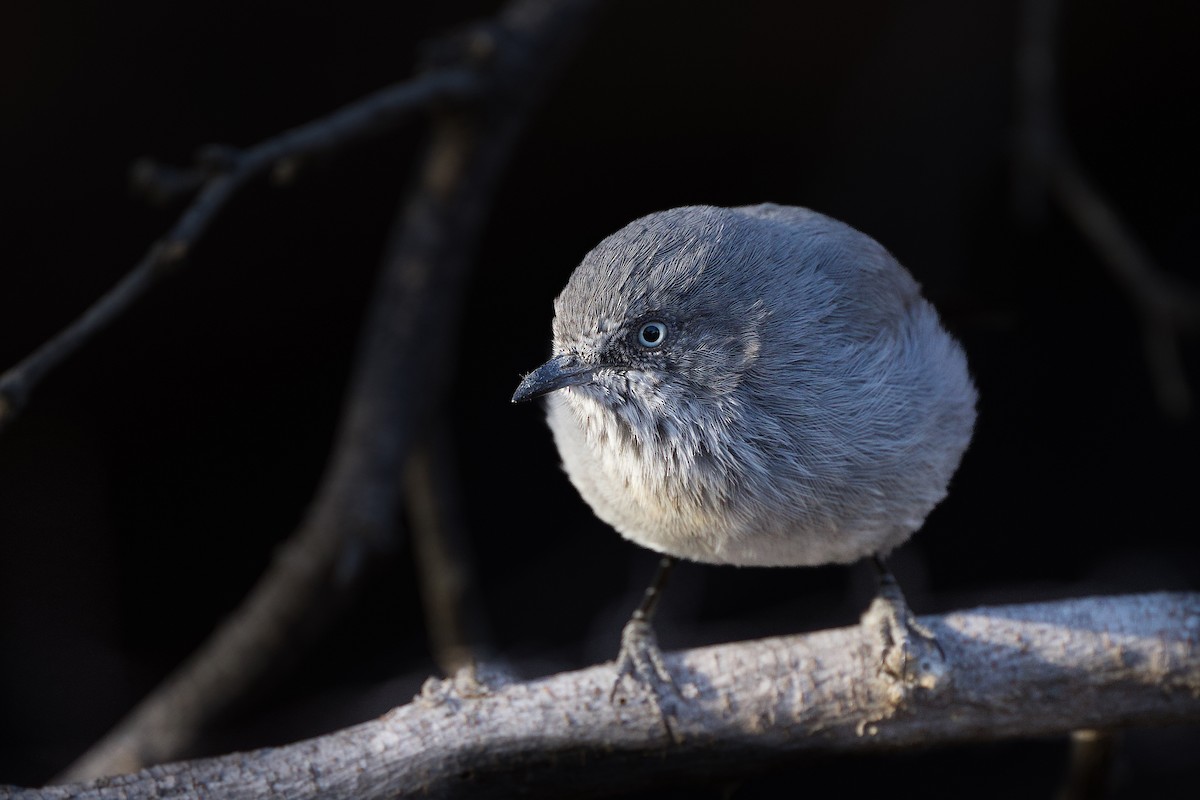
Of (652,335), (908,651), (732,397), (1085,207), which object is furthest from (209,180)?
(1085,207)

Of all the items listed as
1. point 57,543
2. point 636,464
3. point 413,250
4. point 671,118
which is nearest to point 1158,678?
point 636,464

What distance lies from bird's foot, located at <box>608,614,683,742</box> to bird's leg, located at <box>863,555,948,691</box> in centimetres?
42

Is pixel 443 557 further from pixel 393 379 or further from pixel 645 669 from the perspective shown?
pixel 645 669

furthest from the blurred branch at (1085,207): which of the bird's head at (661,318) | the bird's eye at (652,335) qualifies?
the bird's eye at (652,335)

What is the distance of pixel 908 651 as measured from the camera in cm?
Result: 215

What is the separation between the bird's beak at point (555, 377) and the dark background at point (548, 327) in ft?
6.09

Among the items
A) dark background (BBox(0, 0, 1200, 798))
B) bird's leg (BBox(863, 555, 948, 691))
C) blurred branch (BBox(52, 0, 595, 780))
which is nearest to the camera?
bird's leg (BBox(863, 555, 948, 691))

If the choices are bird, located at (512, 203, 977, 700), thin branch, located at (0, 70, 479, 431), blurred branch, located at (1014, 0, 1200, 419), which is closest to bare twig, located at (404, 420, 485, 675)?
thin branch, located at (0, 70, 479, 431)

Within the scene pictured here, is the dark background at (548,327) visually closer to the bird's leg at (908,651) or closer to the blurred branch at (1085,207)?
the blurred branch at (1085,207)

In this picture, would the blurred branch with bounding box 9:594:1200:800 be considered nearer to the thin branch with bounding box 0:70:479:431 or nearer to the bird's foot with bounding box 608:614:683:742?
the bird's foot with bounding box 608:614:683:742

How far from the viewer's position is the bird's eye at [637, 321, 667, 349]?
2014mm

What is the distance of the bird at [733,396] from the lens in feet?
6.59

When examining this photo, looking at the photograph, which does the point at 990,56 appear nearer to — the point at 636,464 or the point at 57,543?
the point at 636,464

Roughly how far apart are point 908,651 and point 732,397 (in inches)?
23.9
